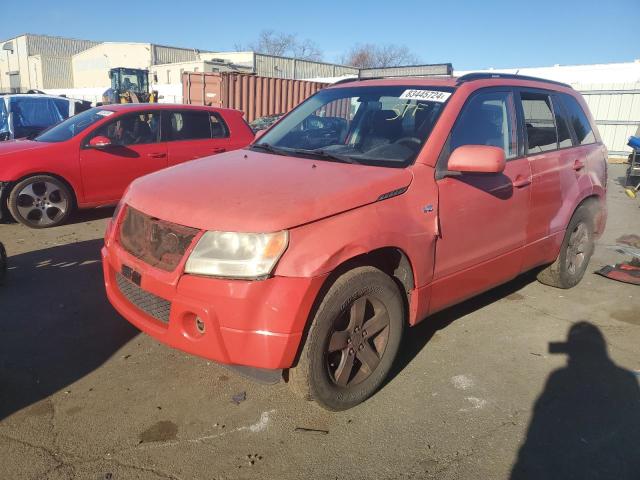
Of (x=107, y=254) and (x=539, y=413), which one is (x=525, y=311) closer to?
(x=539, y=413)

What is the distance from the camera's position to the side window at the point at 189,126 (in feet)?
25.0

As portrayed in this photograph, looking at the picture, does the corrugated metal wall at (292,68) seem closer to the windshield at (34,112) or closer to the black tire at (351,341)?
the windshield at (34,112)

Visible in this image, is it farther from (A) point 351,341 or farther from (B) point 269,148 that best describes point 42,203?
(A) point 351,341

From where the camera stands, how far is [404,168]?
3.02m

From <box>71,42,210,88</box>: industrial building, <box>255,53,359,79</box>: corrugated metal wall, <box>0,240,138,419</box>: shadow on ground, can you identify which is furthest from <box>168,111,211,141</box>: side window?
<box>71,42,210,88</box>: industrial building

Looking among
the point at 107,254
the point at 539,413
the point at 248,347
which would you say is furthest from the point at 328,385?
the point at 107,254

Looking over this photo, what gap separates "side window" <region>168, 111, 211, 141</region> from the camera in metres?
7.61

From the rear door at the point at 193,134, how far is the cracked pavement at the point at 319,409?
378 cm

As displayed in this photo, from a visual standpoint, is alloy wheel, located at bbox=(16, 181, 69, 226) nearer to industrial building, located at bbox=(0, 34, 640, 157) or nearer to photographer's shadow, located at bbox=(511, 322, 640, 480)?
industrial building, located at bbox=(0, 34, 640, 157)

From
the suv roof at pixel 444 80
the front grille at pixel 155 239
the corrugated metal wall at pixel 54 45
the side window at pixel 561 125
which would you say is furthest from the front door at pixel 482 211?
the corrugated metal wall at pixel 54 45

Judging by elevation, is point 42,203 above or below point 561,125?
below

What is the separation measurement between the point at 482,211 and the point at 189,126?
5553mm

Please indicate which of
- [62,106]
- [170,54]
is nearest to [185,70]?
[170,54]

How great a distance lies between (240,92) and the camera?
64.0ft
